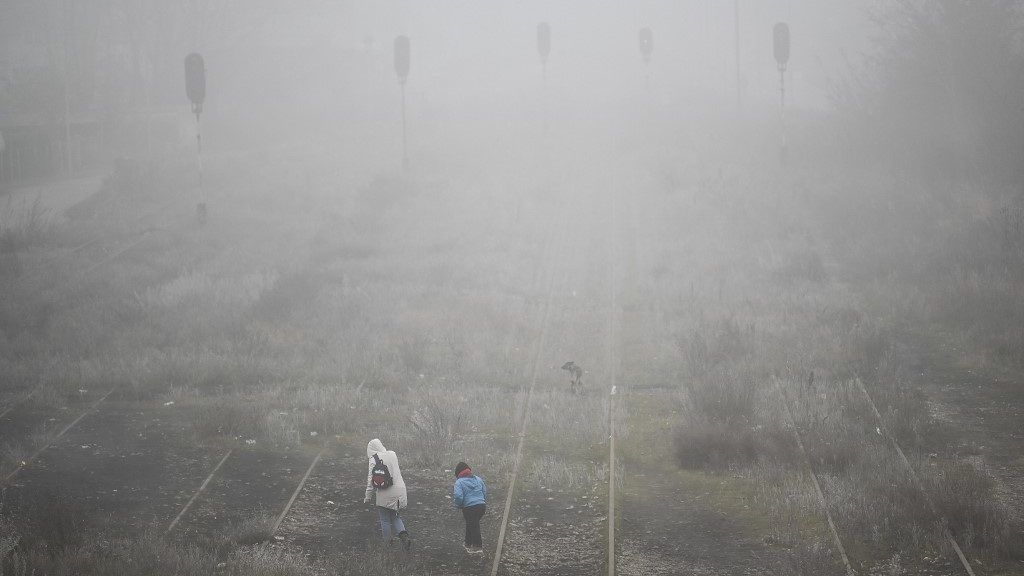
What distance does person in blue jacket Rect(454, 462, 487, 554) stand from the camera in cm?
946

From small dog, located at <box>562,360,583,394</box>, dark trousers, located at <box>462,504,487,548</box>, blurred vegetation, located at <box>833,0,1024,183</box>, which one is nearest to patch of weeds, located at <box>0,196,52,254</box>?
small dog, located at <box>562,360,583,394</box>

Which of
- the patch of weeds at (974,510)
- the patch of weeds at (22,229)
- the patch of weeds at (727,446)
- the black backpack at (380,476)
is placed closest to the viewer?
the patch of weeds at (974,510)

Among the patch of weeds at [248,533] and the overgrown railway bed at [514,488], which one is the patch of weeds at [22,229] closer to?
the overgrown railway bed at [514,488]

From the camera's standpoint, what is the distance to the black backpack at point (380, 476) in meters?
9.62

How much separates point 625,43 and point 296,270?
93933mm

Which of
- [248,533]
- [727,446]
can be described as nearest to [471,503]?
[248,533]

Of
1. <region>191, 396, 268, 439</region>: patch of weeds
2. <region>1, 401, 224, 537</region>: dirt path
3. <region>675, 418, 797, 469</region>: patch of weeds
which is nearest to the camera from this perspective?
<region>1, 401, 224, 537</region>: dirt path

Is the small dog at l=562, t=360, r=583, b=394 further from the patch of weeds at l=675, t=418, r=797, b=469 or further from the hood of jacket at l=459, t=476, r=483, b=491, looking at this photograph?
the hood of jacket at l=459, t=476, r=483, b=491

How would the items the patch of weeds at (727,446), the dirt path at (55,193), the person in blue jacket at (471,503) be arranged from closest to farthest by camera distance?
1. the person in blue jacket at (471,503)
2. the patch of weeds at (727,446)
3. the dirt path at (55,193)

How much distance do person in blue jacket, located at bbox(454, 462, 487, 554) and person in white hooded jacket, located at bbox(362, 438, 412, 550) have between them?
2.10 ft

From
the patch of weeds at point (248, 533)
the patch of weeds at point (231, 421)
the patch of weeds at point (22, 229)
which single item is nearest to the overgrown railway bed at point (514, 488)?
the patch of weeds at point (248, 533)

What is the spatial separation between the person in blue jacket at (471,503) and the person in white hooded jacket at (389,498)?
641 millimetres

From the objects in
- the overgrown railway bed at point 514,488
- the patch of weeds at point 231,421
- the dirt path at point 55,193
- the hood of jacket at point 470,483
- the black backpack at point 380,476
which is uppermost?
the dirt path at point 55,193

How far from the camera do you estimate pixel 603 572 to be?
9.05 m
